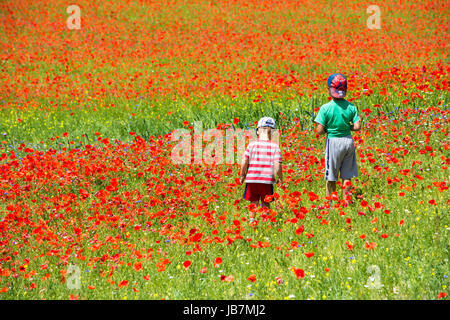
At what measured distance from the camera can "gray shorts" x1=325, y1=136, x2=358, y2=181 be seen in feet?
18.3

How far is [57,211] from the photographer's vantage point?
6.23 metres

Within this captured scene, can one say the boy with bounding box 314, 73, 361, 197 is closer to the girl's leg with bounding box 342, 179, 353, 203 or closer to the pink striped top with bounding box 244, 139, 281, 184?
the girl's leg with bounding box 342, 179, 353, 203

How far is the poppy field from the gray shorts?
28cm

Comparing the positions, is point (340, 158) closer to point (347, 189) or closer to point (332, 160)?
point (332, 160)

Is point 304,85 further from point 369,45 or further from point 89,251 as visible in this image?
point 89,251

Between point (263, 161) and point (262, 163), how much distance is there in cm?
3

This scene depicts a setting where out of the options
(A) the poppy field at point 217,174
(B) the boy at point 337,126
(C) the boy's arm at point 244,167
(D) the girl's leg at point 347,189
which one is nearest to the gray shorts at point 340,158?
(B) the boy at point 337,126

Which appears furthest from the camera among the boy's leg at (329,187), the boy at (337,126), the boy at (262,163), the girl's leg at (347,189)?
the boy's leg at (329,187)

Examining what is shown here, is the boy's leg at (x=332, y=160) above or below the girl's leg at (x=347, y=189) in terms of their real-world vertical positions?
above

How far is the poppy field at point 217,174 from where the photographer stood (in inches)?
162

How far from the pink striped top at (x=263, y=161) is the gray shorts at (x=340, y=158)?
2.34ft

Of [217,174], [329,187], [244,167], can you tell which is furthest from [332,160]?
[217,174]

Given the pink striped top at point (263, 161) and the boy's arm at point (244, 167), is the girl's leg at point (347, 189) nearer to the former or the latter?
the pink striped top at point (263, 161)

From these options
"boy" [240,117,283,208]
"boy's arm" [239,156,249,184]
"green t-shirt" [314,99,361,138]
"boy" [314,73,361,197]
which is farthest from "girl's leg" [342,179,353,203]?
"boy's arm" [239,156,249,184]
